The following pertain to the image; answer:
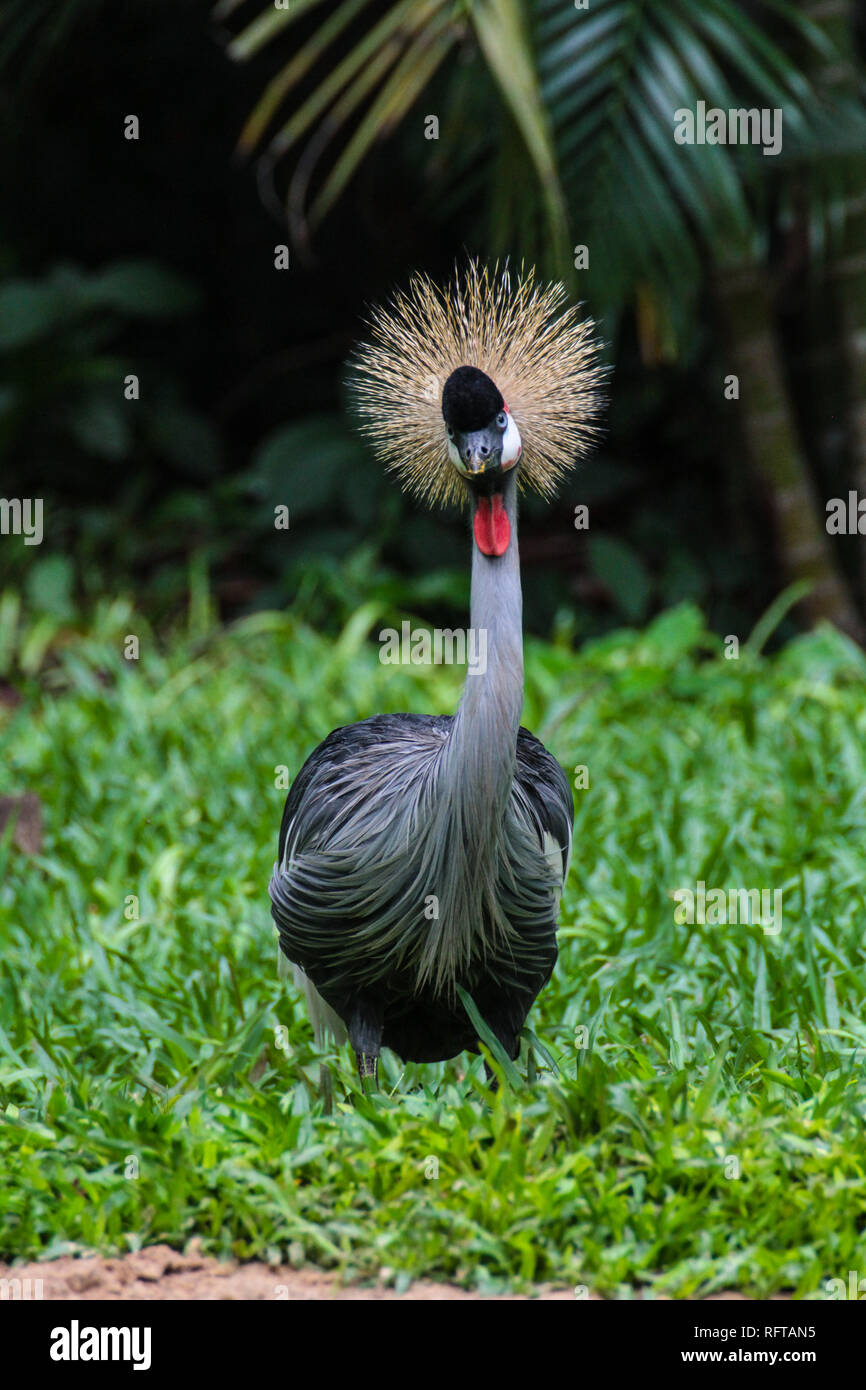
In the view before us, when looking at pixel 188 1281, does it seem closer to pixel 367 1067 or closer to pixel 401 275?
pixel 367 1067

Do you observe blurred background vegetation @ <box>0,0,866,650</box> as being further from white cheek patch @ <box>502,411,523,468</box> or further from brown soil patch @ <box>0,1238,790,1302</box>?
brown soil patch @ <box>0,1238,790,1302</box>

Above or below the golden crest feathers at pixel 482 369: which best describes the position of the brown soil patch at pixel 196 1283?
below

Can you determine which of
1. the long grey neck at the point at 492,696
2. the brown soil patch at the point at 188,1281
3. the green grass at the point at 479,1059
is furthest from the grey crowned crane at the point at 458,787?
the brown soil patch at the point at 188,1281

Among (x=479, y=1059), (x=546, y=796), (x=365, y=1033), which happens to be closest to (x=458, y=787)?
(x=546, y=796)

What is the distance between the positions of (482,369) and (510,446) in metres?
0.18

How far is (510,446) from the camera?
2.25 m

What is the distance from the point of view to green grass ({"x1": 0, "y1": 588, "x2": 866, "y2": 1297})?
2221 mm

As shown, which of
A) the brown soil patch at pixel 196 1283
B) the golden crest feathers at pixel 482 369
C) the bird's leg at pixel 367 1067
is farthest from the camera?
the bird's leg at pixel 367 1067

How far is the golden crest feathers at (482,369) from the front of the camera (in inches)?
93.5

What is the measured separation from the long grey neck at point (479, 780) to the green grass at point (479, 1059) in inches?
10.9

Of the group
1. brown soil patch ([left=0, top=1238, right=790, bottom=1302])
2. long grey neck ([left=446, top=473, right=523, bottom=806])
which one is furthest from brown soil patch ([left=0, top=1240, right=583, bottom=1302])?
long grey neck ([left=446, top=473, right=523, bottom=806])

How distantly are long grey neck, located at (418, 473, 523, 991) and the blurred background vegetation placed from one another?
7.44ft

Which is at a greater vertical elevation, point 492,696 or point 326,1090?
point 492,696

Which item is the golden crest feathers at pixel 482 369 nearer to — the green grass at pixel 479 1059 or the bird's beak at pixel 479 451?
the bird's beak at pixel 479 451
